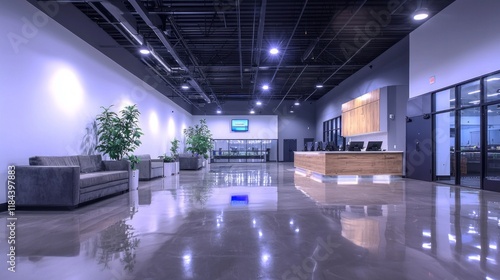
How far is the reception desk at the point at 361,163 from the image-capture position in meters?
9.05

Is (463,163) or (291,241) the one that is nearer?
(291,241)

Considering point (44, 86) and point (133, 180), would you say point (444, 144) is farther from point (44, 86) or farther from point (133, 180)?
point (44, 86)

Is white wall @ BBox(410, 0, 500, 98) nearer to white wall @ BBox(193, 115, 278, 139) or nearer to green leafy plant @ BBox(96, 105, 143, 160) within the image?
green leafy plant @ BBox(96, 105, 143, 160)

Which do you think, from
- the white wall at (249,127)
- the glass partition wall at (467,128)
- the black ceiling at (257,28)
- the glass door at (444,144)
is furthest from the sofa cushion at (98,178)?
the white wall at (249,127)

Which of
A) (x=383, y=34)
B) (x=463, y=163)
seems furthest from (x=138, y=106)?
(x=463, y=163)

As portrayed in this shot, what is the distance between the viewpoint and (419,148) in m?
8.64

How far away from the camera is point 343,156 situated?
909 cm

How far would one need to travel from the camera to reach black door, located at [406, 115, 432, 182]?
834 centimetres

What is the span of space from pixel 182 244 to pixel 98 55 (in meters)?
6.63

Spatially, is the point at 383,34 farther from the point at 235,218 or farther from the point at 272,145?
the point at 272,145

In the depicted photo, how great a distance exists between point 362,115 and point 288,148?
9788mm

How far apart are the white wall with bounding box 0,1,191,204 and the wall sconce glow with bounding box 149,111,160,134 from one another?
306 cm

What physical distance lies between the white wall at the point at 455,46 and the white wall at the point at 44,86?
31.9ft

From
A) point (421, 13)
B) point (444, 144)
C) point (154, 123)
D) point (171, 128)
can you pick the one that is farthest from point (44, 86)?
point (444, 144)
